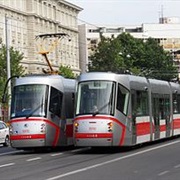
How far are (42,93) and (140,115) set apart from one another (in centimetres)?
406

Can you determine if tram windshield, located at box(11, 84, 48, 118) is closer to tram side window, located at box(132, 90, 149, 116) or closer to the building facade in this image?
tram side window, located at box(132, 90, 149, 116)

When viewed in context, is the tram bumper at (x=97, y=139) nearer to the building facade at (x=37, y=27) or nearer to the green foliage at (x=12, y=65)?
the green foliage at (x=12, y=65)

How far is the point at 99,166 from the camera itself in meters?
19.4

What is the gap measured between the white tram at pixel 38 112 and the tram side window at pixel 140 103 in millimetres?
2739

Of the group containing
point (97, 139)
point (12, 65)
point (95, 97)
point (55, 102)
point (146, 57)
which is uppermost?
point (146, 57)

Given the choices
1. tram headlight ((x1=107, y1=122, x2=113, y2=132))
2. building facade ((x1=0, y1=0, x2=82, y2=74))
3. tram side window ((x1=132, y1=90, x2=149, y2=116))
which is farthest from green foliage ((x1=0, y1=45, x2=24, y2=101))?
tram headlight ((x1=107, y1=122, x2=113, y2=132))

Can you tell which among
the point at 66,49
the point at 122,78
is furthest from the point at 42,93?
the point at 66,49

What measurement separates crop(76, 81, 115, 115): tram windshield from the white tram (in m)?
1.57

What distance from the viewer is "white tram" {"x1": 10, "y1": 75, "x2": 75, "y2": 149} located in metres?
25.4

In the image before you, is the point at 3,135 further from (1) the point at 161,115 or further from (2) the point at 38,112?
(2) the point at 38,112

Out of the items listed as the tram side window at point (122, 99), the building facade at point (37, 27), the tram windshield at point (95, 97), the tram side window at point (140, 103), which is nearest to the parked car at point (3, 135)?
the tram side window at point (140, 103)

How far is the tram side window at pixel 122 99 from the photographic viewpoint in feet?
81.1

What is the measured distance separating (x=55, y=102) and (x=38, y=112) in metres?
0.99

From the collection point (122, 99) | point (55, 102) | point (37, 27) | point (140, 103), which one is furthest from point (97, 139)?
point (37, 27)
